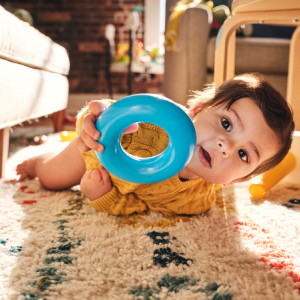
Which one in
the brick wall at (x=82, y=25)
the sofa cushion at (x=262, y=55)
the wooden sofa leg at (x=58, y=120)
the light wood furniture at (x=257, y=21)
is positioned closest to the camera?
the light wood furniture at (x=257, y=21)

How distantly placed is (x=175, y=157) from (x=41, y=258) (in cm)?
27

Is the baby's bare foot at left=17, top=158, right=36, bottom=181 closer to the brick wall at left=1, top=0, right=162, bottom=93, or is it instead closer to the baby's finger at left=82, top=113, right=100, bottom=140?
the baby's finger at left=82, top=113, right=100, bottom=140

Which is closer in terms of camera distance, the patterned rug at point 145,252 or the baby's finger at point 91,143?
the patterned rug at point 145,252

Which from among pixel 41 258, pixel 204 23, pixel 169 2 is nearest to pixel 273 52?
pixel 204 23

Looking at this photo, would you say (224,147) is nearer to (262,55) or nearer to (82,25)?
(262,55)

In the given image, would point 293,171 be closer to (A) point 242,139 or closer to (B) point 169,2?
(A) point 242,139

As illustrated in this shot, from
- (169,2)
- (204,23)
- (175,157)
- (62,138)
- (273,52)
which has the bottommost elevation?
(62,138)

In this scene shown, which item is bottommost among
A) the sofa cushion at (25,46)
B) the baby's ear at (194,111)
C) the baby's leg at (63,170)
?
the baby's leg at (63,170)

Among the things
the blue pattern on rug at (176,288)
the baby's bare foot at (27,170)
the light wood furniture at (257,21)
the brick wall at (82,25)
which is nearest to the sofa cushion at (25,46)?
the baby's bare foot at (27,170)

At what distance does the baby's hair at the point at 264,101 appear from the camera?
27.7 inches

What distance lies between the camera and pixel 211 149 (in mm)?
694

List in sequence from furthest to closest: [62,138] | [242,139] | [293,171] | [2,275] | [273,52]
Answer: [273,52]
[62,138]
[293,171]
[242,139]
[2,275]

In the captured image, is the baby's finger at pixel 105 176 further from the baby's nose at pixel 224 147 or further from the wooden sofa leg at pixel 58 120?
the wooden sofa leg at pixel 58 120

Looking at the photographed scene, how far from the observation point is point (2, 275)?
0.46 metres
